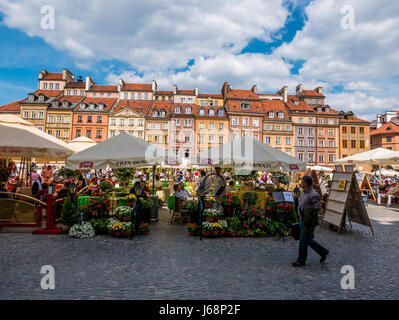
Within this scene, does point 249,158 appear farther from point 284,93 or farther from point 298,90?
point 298,90

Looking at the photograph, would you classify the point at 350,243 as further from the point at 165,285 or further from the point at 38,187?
the point at 38,187

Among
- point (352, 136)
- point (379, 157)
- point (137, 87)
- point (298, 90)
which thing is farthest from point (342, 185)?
point (298, 90)

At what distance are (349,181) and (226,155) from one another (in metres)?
4.03

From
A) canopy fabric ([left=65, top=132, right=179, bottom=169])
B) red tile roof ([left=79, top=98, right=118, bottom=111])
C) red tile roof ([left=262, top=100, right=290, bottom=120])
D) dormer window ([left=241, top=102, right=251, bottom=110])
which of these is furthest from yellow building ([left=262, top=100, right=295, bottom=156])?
canopy fabric ([left=65, top=132, right=179, bottom=169])

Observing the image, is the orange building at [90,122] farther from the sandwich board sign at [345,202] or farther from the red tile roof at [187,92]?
the sandwich board sign at [345,202]

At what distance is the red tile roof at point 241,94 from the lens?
58.0 m

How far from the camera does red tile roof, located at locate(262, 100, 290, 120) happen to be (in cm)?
5634

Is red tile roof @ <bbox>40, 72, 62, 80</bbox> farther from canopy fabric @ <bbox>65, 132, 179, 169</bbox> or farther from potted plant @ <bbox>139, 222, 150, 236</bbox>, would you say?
potted plant @ <bbox>139, 222, 150, 236</bbox>

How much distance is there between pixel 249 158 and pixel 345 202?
3276 mm

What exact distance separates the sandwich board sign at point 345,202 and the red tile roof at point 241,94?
164 ft

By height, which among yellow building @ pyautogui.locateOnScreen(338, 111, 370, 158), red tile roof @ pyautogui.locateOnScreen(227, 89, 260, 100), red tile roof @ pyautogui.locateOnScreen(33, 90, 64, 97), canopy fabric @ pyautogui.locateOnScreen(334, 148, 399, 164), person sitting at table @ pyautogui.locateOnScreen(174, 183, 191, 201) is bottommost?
person sitting at table @ pyautogui.locateOnScreen(174, 183, 191, 201)

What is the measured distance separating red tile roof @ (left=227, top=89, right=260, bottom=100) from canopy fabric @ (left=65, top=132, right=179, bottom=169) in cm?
5026

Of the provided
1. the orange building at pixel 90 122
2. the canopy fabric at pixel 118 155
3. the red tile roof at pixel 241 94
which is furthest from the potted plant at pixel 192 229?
the red tile roof at pixel 241 94

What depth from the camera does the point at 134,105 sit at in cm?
5641
